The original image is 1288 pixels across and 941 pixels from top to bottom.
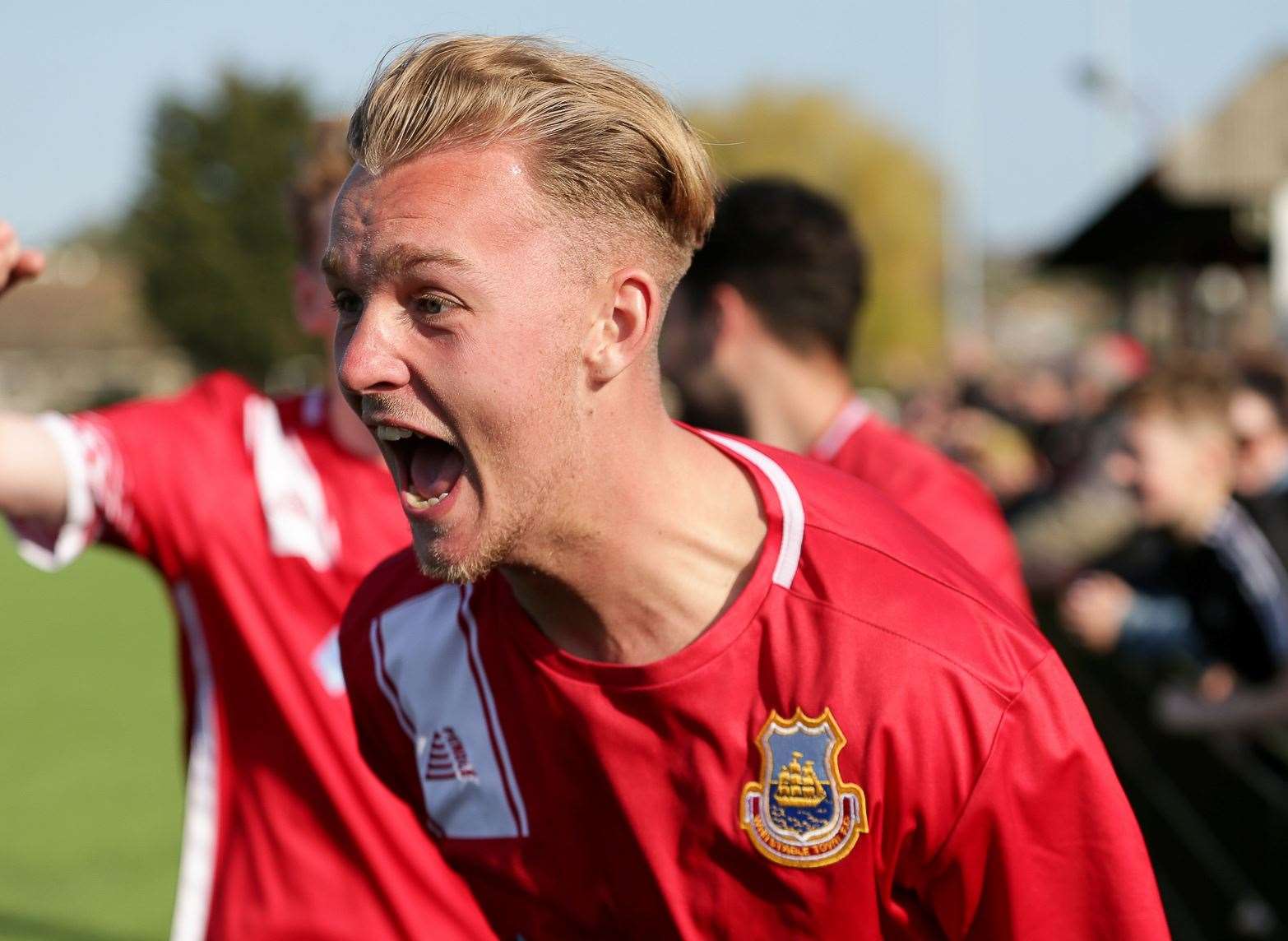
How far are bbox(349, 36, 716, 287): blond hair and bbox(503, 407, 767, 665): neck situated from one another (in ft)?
0.86

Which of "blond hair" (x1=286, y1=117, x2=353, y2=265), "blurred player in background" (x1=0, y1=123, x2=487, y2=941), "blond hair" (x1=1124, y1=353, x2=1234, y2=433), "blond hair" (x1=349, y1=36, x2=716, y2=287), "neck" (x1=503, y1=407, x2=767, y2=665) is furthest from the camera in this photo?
"blond hair" (x1=1124, y1=353, x2=1234, y2=433)

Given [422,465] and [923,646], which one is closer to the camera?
[923,646]

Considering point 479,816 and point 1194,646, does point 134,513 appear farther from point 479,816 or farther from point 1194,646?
point 1194,646

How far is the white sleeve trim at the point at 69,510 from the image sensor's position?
3.09m

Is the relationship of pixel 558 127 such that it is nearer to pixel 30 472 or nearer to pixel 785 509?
pixel 785 509

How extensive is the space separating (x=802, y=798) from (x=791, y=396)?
6.82ft

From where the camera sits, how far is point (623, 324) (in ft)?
6.92

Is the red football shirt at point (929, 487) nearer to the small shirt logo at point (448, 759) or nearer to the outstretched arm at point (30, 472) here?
the small shirt logo at point (448, 759)

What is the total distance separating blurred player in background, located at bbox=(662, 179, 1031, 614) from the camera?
13.0ft

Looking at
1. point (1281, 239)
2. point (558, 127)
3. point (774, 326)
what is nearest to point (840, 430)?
point (774, 326)

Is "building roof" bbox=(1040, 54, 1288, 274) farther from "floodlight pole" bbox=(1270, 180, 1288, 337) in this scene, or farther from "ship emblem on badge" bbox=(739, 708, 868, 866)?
"ship emblem on badge" bbox=(739, 708, 868, 866)

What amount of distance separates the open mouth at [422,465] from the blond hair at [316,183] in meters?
1.42

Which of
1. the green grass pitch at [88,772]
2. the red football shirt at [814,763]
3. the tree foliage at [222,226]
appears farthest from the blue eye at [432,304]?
the tree foliage at [222,226]

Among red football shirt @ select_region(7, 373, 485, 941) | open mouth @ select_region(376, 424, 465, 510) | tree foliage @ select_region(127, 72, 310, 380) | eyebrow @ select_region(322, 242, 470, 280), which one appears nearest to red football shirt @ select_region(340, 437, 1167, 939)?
open mouth @ select_region(376, 424, 465, 510)
